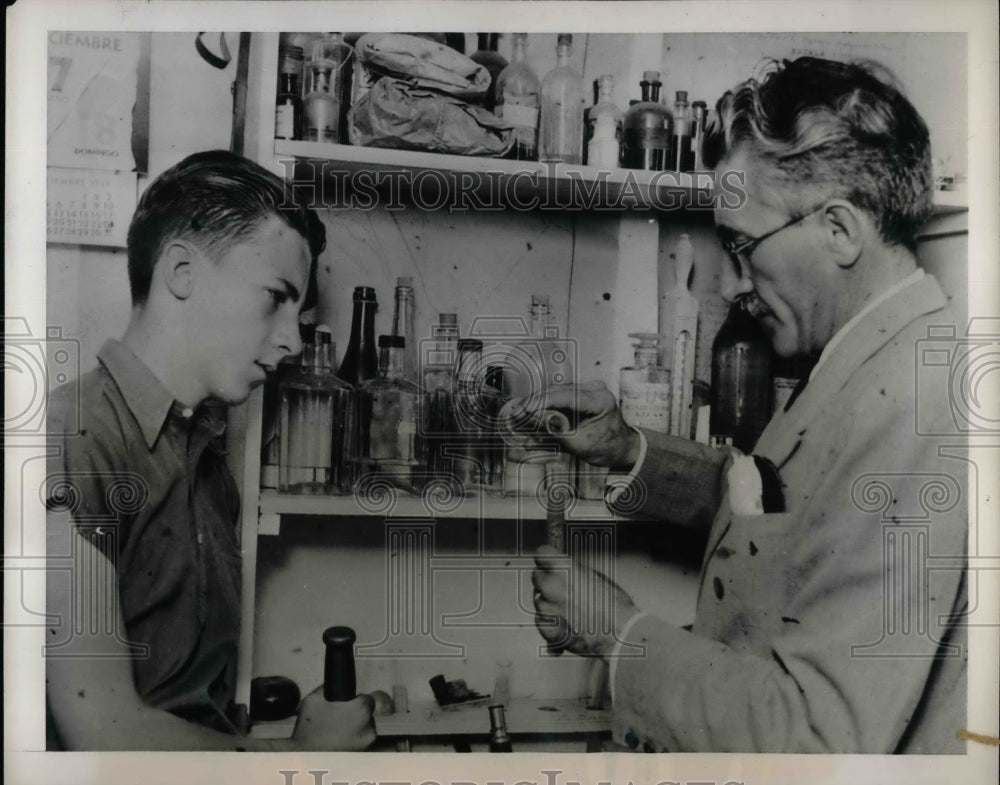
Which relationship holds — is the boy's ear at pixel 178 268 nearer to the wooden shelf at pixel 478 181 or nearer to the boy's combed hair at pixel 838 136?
the wooden shelf at pixel 478 181

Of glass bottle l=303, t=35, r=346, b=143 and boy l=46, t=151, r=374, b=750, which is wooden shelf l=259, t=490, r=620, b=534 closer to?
boy l=46, t=151, r=374, b=750

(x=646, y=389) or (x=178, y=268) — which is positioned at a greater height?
(x=178, y=268)

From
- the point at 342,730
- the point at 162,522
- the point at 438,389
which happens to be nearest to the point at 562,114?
the point at 438,389

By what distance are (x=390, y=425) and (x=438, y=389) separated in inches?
3.2

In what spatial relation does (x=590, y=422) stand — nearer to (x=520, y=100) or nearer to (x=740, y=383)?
(x=740, y=383)

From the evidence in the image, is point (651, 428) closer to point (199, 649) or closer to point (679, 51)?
point (679, 51)

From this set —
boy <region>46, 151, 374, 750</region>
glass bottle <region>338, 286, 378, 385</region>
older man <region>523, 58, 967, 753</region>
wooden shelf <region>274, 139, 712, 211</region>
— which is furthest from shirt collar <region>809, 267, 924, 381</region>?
boy <region>46, 151, 374, 750</region>

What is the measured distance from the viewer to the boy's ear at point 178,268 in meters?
1.16

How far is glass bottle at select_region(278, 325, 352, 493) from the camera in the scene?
46.3 inches

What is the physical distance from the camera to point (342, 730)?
1.18 meters

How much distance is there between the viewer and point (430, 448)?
118cm

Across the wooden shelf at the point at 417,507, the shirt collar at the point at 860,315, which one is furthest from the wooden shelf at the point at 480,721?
the shirt collar at the point at 860,315

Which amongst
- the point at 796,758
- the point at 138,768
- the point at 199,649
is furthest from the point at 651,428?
the point at 138,768

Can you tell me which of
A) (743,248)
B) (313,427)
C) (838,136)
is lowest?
(313,427)
